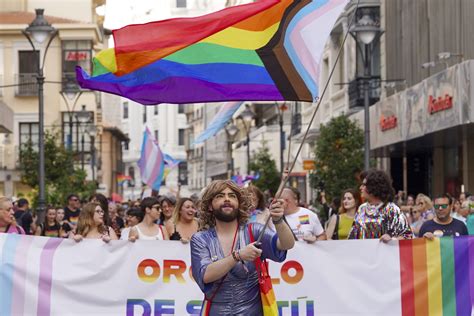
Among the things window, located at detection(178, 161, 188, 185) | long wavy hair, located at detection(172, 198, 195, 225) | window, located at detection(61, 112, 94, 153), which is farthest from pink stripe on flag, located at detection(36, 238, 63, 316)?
window, located at detection(178, 161, 188, 185)

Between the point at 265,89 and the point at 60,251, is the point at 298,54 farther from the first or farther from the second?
the point at 60,251

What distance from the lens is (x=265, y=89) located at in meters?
11.6

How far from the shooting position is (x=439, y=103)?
2803 cm

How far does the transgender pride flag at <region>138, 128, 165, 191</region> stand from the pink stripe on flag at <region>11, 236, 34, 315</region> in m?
23.5

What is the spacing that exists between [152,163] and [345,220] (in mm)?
24033

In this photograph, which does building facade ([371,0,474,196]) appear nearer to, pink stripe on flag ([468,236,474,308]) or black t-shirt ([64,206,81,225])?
black t-shirt ([64,206,81,225])

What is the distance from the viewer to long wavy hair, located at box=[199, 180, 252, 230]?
812cm

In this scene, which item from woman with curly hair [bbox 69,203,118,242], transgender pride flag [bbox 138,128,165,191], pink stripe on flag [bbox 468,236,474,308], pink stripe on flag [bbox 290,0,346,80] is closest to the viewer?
pink stripe on flag [bbox 290,0,346,80]

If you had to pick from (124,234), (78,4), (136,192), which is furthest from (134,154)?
(124,234)

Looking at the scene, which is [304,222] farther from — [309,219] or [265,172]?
[265,172]

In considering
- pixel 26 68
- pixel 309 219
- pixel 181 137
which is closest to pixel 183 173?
pixel 181 137

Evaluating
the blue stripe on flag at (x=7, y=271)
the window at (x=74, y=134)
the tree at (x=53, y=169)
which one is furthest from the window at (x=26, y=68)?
the blue stripe on flag at (x=7, y=271)

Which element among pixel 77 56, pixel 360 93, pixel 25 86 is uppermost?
pixel 77 56

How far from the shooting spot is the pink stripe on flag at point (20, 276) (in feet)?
38.8
